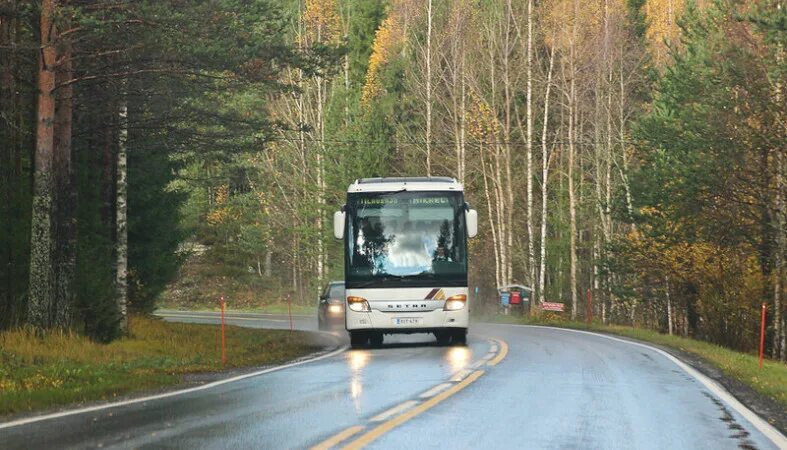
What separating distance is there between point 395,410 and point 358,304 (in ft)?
39.9

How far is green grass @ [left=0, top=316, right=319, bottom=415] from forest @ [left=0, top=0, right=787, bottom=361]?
1.17m

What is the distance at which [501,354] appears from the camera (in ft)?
78.4

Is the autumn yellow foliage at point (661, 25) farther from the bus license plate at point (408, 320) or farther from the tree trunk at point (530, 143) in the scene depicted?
the bus license plate at point (408, 320)

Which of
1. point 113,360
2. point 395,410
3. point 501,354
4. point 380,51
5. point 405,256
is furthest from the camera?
point 380,51

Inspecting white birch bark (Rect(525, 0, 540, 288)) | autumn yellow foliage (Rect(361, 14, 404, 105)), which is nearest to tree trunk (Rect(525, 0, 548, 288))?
white birch bark (Rect(525, 0, 540, 288))

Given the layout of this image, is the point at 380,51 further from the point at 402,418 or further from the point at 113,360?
the point at 402,418

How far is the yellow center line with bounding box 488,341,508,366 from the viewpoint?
21.5 metres

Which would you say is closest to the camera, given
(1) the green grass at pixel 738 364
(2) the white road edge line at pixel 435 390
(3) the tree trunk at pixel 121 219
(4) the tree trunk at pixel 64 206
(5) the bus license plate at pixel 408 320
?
(2) the white road edge line at pixel 435 390

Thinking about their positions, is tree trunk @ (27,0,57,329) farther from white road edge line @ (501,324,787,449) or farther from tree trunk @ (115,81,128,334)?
white road edge line @ (501,324,787,449)

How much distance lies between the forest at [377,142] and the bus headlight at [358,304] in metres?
4.73

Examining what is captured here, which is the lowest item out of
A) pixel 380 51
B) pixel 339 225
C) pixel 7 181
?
pixel 339 225

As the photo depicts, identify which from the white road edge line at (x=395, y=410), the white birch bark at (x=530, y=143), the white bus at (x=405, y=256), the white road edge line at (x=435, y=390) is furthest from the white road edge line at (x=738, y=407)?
the white birch bark at (x=530, y=143)

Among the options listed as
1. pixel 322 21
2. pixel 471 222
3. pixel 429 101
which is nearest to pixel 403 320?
pixel 471 222

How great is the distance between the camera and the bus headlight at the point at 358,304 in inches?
1011
